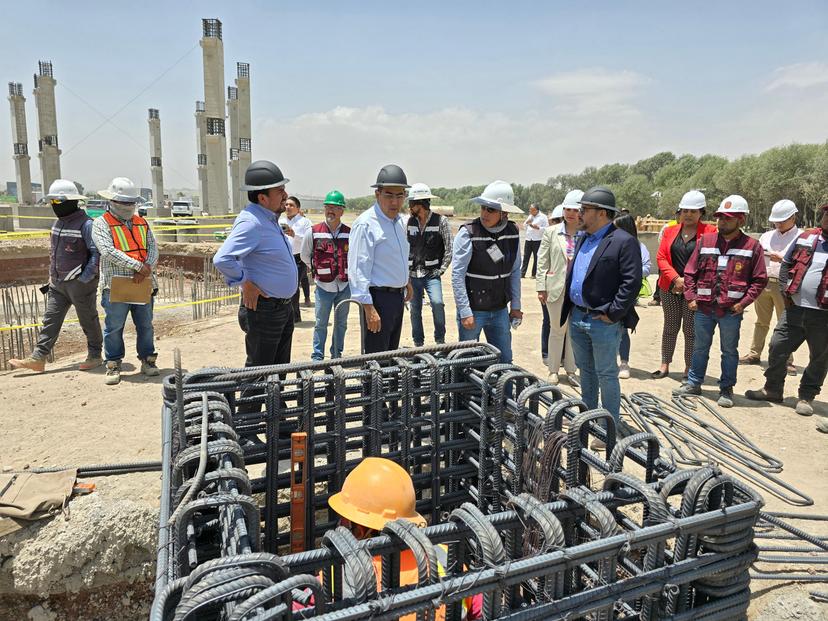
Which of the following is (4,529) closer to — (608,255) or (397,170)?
(397,170)

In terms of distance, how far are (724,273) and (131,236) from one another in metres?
6.05

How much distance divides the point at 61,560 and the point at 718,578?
3453mm

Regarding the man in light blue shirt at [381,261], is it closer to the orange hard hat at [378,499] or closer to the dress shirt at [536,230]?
the orange hard hat at [378,499]

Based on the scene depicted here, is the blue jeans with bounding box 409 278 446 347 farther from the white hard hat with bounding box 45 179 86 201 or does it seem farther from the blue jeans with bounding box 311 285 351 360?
the white hard hat with bounding box 45 179 86 201

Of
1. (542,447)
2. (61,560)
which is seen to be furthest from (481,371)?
(61,560)

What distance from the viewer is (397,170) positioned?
14.3 feet

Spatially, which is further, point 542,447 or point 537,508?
point 542,447

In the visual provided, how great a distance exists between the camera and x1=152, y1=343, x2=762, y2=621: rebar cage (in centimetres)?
136

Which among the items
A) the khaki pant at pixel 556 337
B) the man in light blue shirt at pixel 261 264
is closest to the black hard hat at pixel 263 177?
the man in light blue shirt at pixel 261 264

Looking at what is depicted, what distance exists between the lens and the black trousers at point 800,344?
17.6ft

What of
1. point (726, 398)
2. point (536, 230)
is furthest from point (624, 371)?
point (536, 230)

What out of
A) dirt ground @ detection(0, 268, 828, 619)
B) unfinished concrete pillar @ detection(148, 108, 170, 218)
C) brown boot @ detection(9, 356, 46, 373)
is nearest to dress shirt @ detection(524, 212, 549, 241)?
dirt ground @ detection(0, 268, 828, 619)

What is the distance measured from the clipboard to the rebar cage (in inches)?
123

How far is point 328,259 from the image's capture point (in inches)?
250
